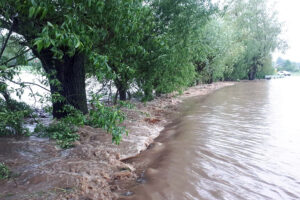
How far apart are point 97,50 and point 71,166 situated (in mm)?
2957

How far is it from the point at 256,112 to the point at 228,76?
1017 inches

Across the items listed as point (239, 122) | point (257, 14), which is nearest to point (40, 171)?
point (239, 122)

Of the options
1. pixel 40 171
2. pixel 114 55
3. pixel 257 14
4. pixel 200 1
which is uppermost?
pixel 257 14

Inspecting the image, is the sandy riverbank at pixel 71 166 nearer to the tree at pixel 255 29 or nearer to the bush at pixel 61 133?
the bush at pixel 61 133

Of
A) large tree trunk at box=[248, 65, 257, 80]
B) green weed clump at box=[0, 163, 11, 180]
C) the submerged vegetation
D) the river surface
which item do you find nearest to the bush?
the submerged vegetation

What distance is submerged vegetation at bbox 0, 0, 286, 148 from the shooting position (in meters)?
3.52

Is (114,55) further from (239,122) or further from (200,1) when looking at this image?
(239,122)

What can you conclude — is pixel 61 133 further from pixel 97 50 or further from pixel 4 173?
pixel 97 50

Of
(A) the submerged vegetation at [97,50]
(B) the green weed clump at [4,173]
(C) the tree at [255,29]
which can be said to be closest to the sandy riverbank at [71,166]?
(B) the green weed clump at [4,173]

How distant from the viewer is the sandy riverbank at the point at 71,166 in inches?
141

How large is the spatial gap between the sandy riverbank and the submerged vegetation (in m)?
0.45

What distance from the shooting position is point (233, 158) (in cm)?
524

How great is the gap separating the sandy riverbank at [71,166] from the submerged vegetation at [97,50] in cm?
45

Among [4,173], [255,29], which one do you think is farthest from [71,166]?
[255,29]
